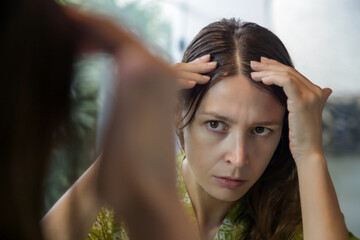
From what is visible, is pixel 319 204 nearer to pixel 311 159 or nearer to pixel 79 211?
pixel 311 159

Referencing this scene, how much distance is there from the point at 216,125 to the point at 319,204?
142mm

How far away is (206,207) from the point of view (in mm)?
630

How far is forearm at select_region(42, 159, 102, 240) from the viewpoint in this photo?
370 mm

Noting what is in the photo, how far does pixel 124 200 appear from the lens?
0.24 meters

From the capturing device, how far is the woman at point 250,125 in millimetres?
519

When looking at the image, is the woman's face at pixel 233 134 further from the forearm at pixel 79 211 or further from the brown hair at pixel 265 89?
the forearm at pixel 79 211

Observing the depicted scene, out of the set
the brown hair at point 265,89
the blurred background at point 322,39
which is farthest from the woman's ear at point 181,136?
the blurred background at point 322,39

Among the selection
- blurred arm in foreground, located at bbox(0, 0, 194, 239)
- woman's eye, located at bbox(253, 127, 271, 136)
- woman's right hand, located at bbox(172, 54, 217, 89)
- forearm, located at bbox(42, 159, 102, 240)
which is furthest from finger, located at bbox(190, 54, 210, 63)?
blurred arm in foreground, located at bbox(0, 0, 194, 239)

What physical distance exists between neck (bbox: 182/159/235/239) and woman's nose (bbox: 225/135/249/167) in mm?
102

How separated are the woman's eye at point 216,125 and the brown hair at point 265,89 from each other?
3cm

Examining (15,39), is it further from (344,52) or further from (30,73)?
(344,52)

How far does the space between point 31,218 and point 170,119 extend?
8 centimetres

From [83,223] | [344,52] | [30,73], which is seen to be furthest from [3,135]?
[344,52]

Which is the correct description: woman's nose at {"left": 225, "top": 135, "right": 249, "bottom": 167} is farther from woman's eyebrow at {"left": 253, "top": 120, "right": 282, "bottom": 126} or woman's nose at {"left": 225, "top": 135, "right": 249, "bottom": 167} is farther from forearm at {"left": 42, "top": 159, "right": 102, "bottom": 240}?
forearm at {"left": 42, "top": 159, "right": 102, "bottom": 240}
